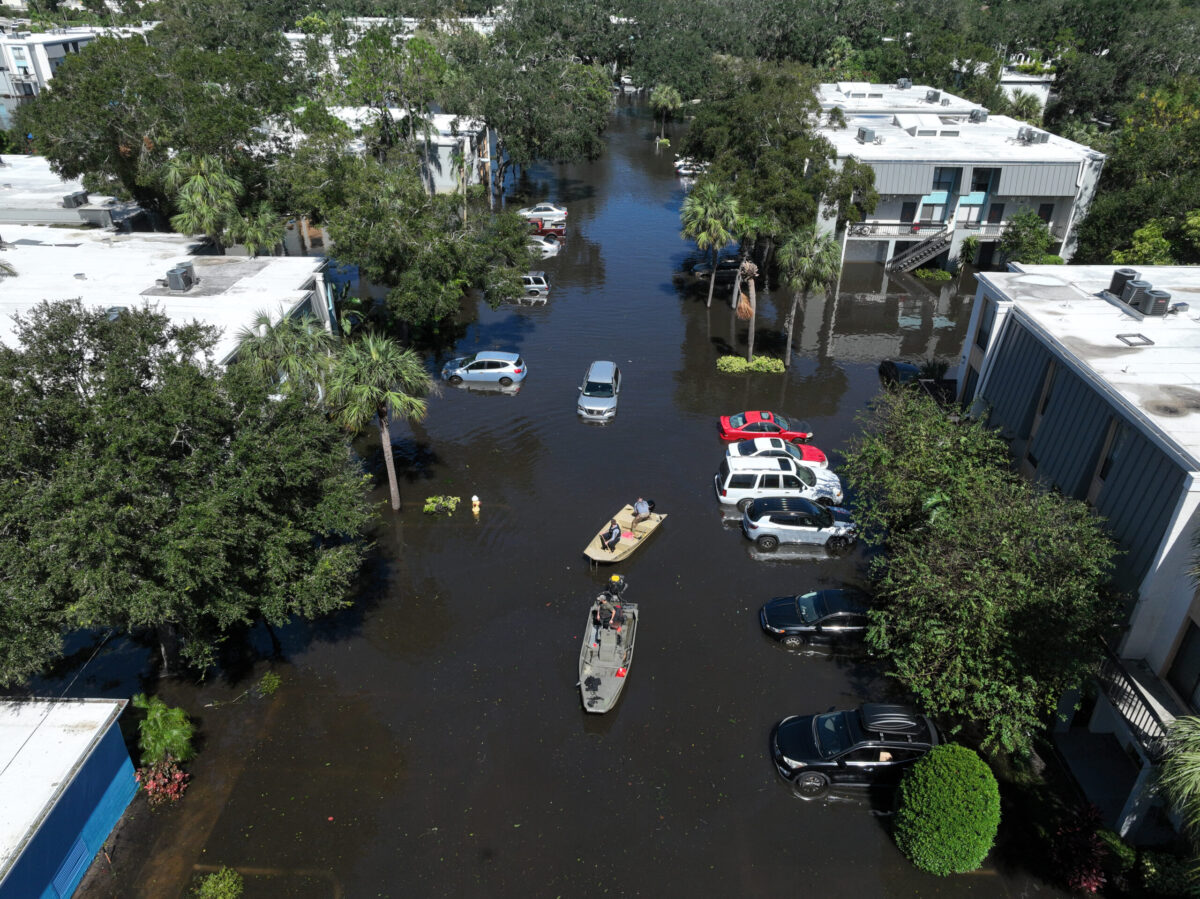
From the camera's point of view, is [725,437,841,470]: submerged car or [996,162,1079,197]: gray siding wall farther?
[996,162,1079,197]: gray siding wall

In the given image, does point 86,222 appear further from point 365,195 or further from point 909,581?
point 909,581

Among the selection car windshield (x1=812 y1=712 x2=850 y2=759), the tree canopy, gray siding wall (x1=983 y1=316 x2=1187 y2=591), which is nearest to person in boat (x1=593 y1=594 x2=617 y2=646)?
car windshield (x1=812 y1=712 x2=850 y2=759)

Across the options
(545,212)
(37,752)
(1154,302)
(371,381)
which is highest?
(1154,302)

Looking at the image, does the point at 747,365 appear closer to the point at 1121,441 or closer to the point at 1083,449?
the point at 1083,449

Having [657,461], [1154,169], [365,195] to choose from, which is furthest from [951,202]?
[365,195]

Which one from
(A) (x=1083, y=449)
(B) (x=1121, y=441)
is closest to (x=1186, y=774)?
(B) (x=1121, y=441)

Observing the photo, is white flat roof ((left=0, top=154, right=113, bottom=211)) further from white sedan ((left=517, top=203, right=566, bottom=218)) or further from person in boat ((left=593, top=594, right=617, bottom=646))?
person in boat ((left=593, top=594, right=617, bottom=646))
